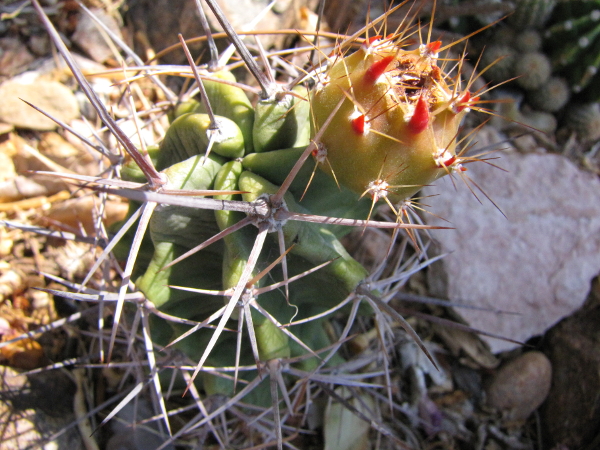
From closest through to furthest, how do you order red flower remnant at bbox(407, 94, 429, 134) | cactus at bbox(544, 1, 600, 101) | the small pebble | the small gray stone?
red flower remnant at bbox(407, 94, 429, 134)
the small pebble
the small gray stone
cactus at bbox(544, 1, 600, 101)

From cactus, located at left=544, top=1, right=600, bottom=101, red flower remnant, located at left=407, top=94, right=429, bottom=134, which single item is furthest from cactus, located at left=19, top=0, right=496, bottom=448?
cactus, located at left=544, top=1, right=600, bottom=101

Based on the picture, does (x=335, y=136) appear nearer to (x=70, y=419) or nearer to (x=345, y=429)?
(x=345, y=429)

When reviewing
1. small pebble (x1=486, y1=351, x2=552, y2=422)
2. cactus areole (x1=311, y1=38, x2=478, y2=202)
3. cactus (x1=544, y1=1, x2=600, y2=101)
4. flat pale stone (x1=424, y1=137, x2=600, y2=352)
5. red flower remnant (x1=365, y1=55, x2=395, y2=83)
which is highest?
A: red flower remnant (x1=365, y1=55, x2=395, y2=83)

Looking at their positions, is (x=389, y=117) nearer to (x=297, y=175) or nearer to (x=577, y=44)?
(x=297, y=175)

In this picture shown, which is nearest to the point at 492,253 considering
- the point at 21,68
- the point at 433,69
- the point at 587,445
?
the point at 587,445

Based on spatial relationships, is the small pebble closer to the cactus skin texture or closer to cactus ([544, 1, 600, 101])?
the cactus skin texture

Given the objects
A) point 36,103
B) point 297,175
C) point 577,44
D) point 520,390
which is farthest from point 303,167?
point 577,44

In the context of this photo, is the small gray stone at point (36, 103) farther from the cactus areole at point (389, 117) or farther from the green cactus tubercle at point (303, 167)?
the cactus areole at point (389, 117)
